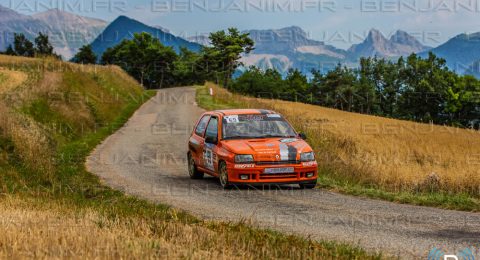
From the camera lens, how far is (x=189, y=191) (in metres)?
12.8

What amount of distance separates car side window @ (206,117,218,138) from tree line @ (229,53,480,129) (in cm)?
7044

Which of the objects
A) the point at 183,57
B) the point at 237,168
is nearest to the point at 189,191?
the point at 237,168

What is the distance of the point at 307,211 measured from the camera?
33.0 feet

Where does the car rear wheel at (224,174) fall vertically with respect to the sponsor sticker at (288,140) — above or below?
below

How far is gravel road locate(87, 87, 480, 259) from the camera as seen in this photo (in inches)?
301

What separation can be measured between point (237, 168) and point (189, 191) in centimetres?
118

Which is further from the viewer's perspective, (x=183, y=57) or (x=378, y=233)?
(x=183, y=57)

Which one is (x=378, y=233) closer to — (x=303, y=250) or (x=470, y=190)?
(x=303, y=250)

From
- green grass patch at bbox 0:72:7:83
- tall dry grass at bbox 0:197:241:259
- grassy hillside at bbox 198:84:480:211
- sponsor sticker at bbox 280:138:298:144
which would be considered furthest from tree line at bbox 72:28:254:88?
tall dry grass at bbox 0:197:241:259

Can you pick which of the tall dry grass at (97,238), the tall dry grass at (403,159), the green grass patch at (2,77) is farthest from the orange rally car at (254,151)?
the green grass patch at (2,77)

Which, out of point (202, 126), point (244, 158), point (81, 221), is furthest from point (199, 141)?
point (81, 221)

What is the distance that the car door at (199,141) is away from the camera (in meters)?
14.4

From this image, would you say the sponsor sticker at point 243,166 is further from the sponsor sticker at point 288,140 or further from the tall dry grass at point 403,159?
the tall dry grass at point 403,159

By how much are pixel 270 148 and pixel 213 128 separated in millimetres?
1870
